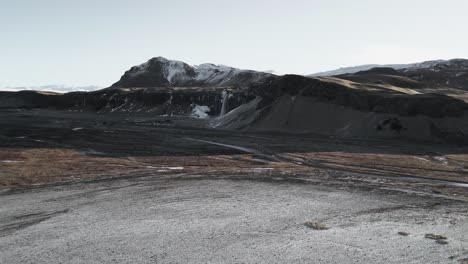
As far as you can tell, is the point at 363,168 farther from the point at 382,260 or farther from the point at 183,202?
the point at 382,260

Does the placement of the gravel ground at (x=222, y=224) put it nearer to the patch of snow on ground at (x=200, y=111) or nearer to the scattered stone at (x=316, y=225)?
the scattered stone at (x=316, y=225)

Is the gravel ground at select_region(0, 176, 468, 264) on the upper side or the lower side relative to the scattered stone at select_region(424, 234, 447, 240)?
lower

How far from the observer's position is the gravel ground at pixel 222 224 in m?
20.8

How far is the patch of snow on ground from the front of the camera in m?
155

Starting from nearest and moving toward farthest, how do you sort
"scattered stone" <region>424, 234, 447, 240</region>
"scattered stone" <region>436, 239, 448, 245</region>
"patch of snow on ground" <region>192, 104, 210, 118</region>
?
1. "scattered stone" <region>436, 239, 448, 245</region>
2. "scattered stone" <region>424, 234, 447, 240</region>
3. "patch of snow on ground" <region>192, 104, 210, 118</region>

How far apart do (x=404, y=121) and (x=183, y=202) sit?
67.2 meters

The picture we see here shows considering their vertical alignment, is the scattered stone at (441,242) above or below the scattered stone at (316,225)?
above

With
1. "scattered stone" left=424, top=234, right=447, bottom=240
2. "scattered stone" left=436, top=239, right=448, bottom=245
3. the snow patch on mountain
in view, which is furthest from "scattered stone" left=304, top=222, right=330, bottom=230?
the snow patch on mountain

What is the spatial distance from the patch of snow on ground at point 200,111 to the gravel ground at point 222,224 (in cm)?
11827

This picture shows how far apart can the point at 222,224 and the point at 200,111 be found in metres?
135

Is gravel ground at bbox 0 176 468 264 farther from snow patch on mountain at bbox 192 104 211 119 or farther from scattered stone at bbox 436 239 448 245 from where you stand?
snow patch on mountain at bbox 192 104 211 119

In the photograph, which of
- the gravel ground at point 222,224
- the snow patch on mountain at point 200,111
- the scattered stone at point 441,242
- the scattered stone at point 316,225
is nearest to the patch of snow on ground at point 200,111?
the snow patch on mountain at point 200,111

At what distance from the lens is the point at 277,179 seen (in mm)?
41281

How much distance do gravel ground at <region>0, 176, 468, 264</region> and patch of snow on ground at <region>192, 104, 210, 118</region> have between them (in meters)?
118
